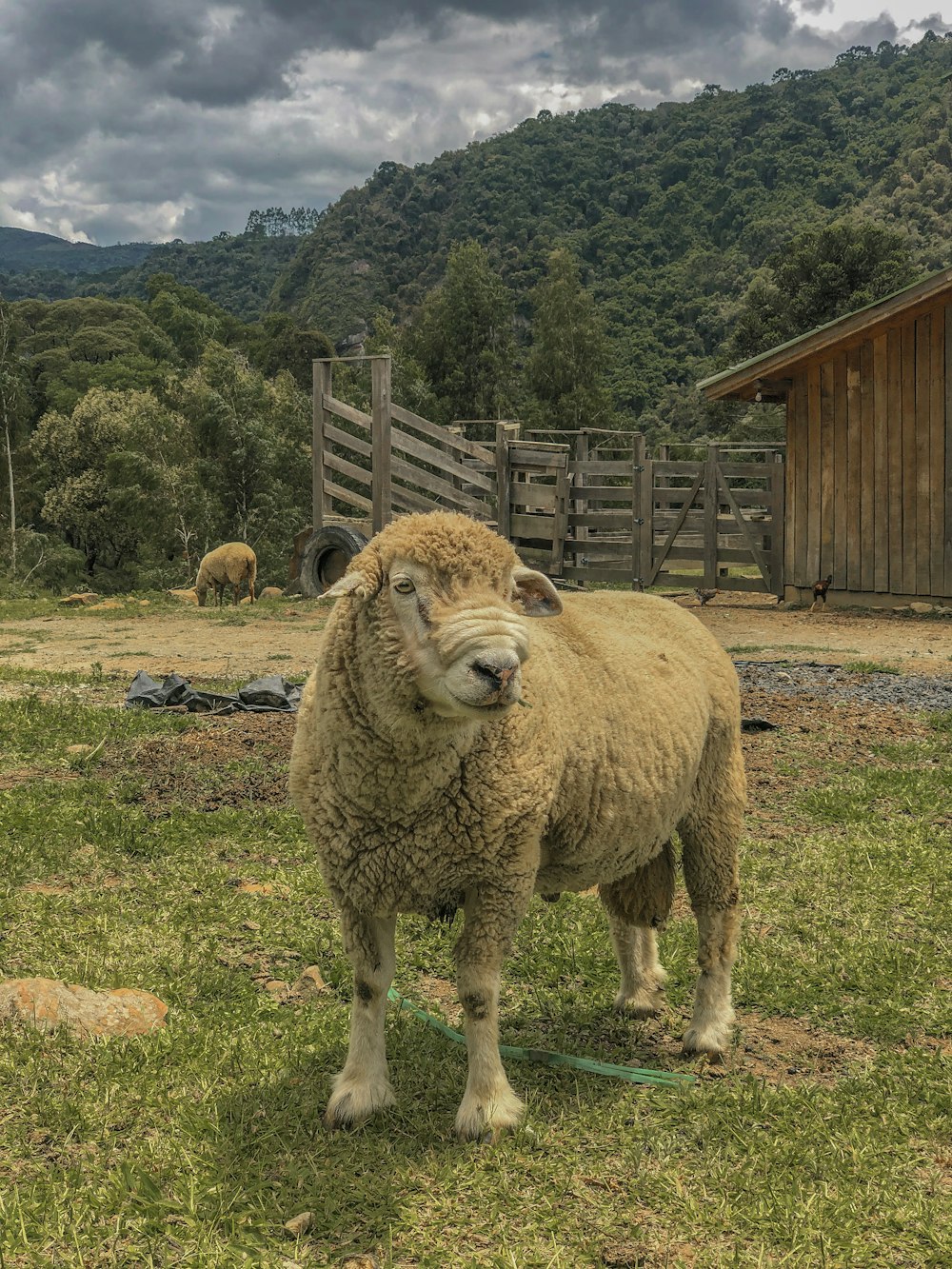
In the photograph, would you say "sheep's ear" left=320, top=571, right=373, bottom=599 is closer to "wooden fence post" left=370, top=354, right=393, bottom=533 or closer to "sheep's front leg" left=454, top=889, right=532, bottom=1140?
"sheep's front leg" left=454, top=889, right=532, bottom=1140

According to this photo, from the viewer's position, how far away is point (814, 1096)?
12.9 ft

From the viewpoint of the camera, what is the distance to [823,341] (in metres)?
17.5

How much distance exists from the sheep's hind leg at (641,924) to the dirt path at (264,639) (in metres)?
7.14

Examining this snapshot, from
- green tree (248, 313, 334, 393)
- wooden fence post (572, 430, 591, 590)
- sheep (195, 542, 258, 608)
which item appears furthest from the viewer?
green tree (248, 313, 334, 393)

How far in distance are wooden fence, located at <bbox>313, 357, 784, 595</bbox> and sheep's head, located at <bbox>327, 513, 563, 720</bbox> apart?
49.5ft

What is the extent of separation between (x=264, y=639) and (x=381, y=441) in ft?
17.0

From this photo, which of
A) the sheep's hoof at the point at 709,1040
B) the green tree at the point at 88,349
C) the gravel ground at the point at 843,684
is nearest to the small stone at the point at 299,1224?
the sheep's hoof at the point at 709,1040

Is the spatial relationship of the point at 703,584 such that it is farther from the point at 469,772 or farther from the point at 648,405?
the point at 648,405

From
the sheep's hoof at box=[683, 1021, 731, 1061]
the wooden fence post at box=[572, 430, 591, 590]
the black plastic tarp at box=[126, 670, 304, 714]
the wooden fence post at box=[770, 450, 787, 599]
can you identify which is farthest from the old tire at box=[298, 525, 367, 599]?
the sheep's hoof at box=[683, 1021, 731, 1061]

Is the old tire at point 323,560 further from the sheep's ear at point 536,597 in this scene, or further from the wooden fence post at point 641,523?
the sheep's ear at point 536,597

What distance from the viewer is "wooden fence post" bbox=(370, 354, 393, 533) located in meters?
18.6

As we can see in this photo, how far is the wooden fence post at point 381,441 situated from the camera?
61.0 feet

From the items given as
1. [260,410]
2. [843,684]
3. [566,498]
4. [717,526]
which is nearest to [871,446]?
[717,526]

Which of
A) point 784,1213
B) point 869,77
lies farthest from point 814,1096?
point 869,77
